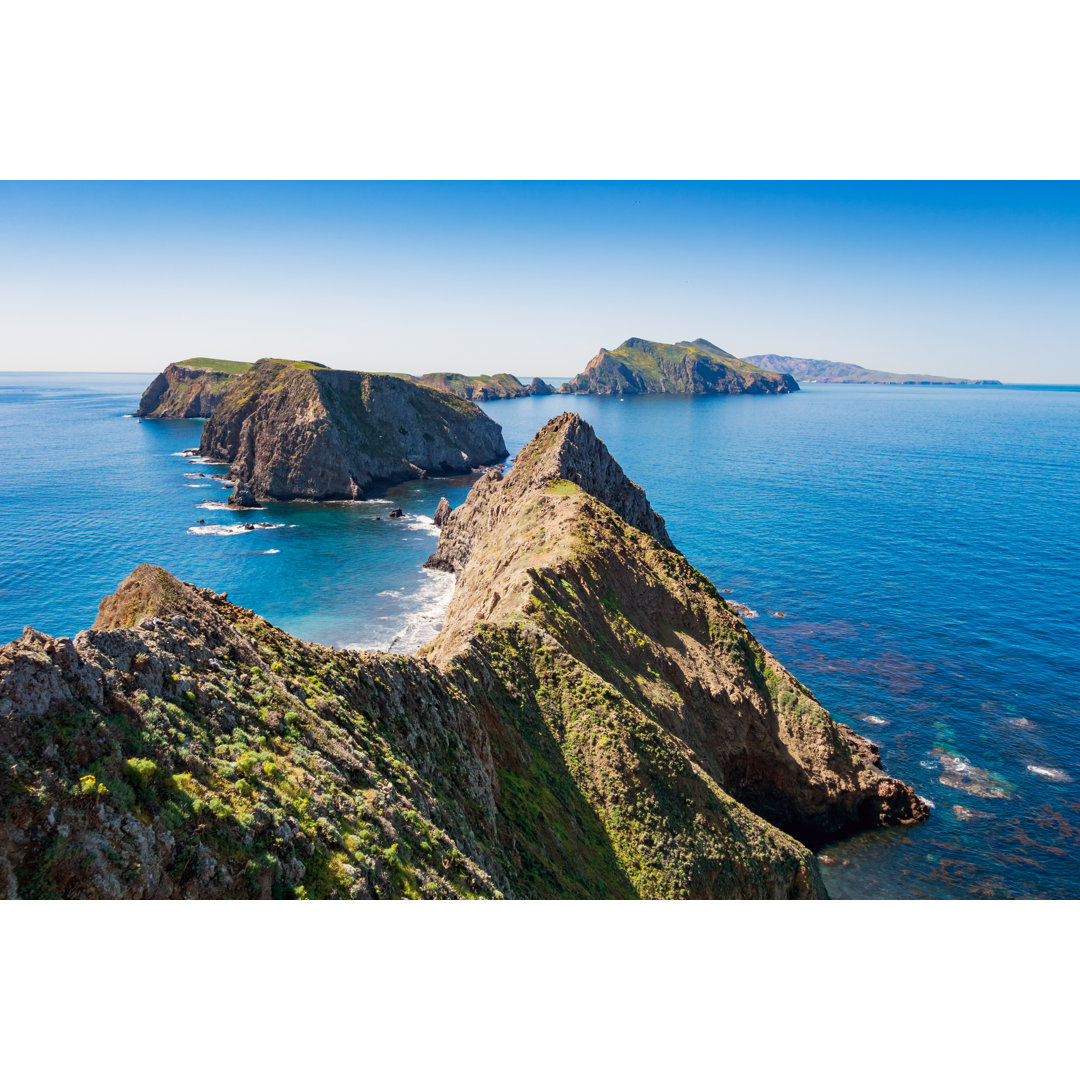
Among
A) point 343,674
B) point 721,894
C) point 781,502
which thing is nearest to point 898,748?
point 721,894

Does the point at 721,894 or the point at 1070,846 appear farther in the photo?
the point at 1070,846

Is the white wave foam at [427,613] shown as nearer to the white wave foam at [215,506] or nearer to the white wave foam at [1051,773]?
the white wave foam at [1051,773]

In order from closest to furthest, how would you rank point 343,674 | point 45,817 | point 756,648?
1. point 45,817
2. point 343,674
3. point 756,648

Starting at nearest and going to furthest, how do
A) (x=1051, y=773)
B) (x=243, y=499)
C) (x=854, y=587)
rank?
(x=1051, y=773) < (x=854, y=587) < (x=243, y=499)

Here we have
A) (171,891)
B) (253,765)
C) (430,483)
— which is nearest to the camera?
(171,891)

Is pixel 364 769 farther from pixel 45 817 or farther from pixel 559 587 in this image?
pixel 559 587

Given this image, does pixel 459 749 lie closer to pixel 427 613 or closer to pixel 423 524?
pixel 427 613

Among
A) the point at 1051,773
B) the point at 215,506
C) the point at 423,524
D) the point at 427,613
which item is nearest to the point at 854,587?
the point at 1051,773
